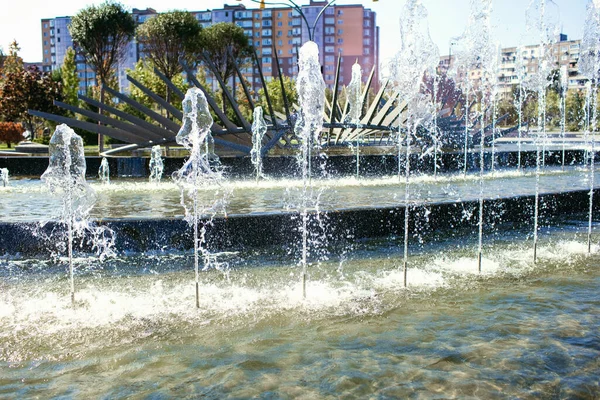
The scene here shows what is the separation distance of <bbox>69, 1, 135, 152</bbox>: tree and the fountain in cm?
1533

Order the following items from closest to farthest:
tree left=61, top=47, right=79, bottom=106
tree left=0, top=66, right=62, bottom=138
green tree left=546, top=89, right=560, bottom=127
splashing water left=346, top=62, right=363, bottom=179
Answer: splashing water left=346, top=62, right=363, bottom=179 → tree left=0, top=66, right=62, bottom=138 → tree left=61, top=47, right=79, bottom=106 → green tree left=546, top=89, right=560, bottom=127

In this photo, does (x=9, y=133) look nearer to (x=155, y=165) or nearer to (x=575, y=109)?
(x=155, y=165)

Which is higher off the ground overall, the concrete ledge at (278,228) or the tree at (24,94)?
the tree at (24,94)

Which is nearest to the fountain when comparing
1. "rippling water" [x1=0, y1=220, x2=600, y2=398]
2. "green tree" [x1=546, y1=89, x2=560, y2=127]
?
"rippling water" [x1=0, y1=220, x2=600, y2=398]

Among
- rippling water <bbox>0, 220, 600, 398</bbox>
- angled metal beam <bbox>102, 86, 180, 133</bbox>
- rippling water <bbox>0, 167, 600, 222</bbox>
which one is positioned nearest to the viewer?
rippling water <bbox>0, 220, 600, 398</bbox>

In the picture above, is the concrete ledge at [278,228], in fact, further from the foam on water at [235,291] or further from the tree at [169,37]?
the tree at [169,37]

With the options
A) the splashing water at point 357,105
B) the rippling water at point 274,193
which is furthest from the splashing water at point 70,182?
the splashing water at point 357,105

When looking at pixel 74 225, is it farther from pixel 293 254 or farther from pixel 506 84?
pixel 506 84

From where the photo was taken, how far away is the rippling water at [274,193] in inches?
310

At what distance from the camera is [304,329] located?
426 centimetres

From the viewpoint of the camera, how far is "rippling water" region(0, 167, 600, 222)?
788cm

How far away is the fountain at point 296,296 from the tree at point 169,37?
1848 cm

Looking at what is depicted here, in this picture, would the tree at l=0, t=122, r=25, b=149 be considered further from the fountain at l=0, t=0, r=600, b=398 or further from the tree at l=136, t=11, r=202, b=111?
the fountain at l=0, t=0, r=600, b=398

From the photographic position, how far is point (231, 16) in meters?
112
